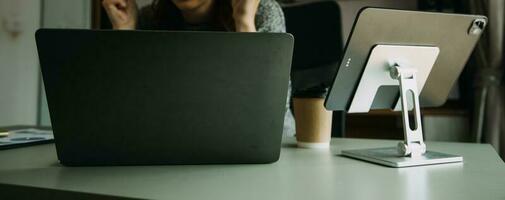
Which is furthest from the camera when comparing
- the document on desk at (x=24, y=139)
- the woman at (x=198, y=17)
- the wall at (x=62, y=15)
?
the wall at (x=62, y=15)

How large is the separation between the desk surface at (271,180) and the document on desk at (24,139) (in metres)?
0.09

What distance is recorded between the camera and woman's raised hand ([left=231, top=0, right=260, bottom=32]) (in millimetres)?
1060

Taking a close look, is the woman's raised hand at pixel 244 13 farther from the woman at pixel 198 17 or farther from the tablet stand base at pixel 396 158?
the tablet stand base at pixel 396 158

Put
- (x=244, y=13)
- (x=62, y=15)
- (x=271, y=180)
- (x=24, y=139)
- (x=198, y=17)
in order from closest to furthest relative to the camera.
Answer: (x=271, y=180) → (x=24, y=139) → (x=244, y=13) → (x=198, y=17) → (x=62, y=15)

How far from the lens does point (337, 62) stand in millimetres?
1447

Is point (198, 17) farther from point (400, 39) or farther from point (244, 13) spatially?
point (400, 39)

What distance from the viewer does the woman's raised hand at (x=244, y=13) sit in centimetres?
106

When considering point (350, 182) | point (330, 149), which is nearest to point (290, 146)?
A: point (330, 149)

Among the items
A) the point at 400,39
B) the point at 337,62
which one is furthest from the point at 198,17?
the point at 400,39

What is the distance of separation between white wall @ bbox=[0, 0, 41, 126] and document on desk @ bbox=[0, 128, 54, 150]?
50.3 inches

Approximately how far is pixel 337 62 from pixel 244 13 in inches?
18.8

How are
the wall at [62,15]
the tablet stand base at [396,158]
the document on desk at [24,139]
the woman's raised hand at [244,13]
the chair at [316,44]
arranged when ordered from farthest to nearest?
→ the wall at [62,15], the chair at [316,44], the woman's raised hand at [244,13], the document on desk at [24,139], the tablet stand base at [396,158]

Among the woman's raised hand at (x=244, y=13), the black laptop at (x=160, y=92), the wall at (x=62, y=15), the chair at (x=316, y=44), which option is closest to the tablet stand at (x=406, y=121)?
the black laptop at (x=160, y=92)

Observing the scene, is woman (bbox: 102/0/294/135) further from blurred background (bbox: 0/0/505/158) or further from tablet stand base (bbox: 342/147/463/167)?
tablet stand base (bbox: 342/147/463/167)
